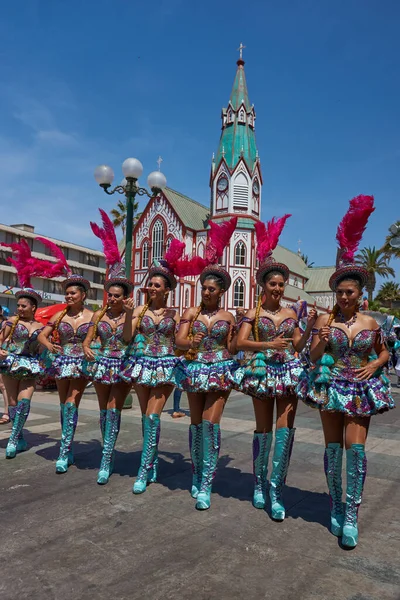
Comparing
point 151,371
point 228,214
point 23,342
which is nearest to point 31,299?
point 23,342

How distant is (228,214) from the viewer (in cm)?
3778

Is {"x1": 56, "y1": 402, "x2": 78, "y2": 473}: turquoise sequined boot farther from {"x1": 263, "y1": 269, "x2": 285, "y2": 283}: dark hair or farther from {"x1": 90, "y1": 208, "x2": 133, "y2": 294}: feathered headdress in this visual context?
{"x1": 263, "y1": 269, "x2": 285, "y2": 283}: dark hair

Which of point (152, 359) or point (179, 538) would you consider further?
point (152, 359)

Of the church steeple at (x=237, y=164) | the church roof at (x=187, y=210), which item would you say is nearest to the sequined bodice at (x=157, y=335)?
the church steeple at (x=237, y=164)

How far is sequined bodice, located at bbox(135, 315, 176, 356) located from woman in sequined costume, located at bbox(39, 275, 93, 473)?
88 centimetres

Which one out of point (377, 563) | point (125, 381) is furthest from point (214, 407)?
point (377, 563)

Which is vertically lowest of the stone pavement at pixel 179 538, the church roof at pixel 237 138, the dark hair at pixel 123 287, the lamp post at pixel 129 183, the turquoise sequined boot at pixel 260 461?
the stone pavement at pixel 179 538

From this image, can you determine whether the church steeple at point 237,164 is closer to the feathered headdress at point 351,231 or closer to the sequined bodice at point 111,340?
the sequined bodice at point 111,340

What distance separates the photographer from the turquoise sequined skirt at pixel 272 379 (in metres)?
4.02

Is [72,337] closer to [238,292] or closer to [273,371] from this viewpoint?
[273,371]

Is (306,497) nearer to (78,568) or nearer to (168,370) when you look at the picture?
(168,370)

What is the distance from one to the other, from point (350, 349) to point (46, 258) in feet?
166

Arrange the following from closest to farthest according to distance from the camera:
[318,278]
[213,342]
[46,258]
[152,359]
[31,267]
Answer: [213,342], [152,359], [31,267], [46,258], [318,278]

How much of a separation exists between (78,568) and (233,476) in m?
2.45
